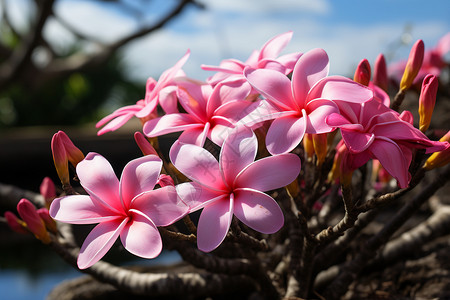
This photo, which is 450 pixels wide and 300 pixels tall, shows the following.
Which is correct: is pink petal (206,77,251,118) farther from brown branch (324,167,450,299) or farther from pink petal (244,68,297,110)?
brown branch (324,167,450,299)

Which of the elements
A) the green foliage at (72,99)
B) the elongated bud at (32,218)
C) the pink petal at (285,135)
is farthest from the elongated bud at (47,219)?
the green foliage at (72,99)

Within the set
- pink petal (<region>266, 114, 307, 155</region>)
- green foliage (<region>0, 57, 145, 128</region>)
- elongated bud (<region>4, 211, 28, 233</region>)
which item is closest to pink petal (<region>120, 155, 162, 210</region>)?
pink petal (<region>266, 114, 307, 155</region>)

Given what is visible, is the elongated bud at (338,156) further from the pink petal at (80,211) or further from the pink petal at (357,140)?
the pink petal at (80,211)

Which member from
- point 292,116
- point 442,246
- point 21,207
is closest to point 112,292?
point 21,207

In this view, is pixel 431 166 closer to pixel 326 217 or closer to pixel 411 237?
pixel 326 217

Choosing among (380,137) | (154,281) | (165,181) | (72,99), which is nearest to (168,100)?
(165,181)

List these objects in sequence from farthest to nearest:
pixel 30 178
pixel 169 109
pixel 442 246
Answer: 1. pixel 30 178
2. pixel 442 246
3. pixel 169 109

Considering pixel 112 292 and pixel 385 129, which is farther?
pixel 112 292
